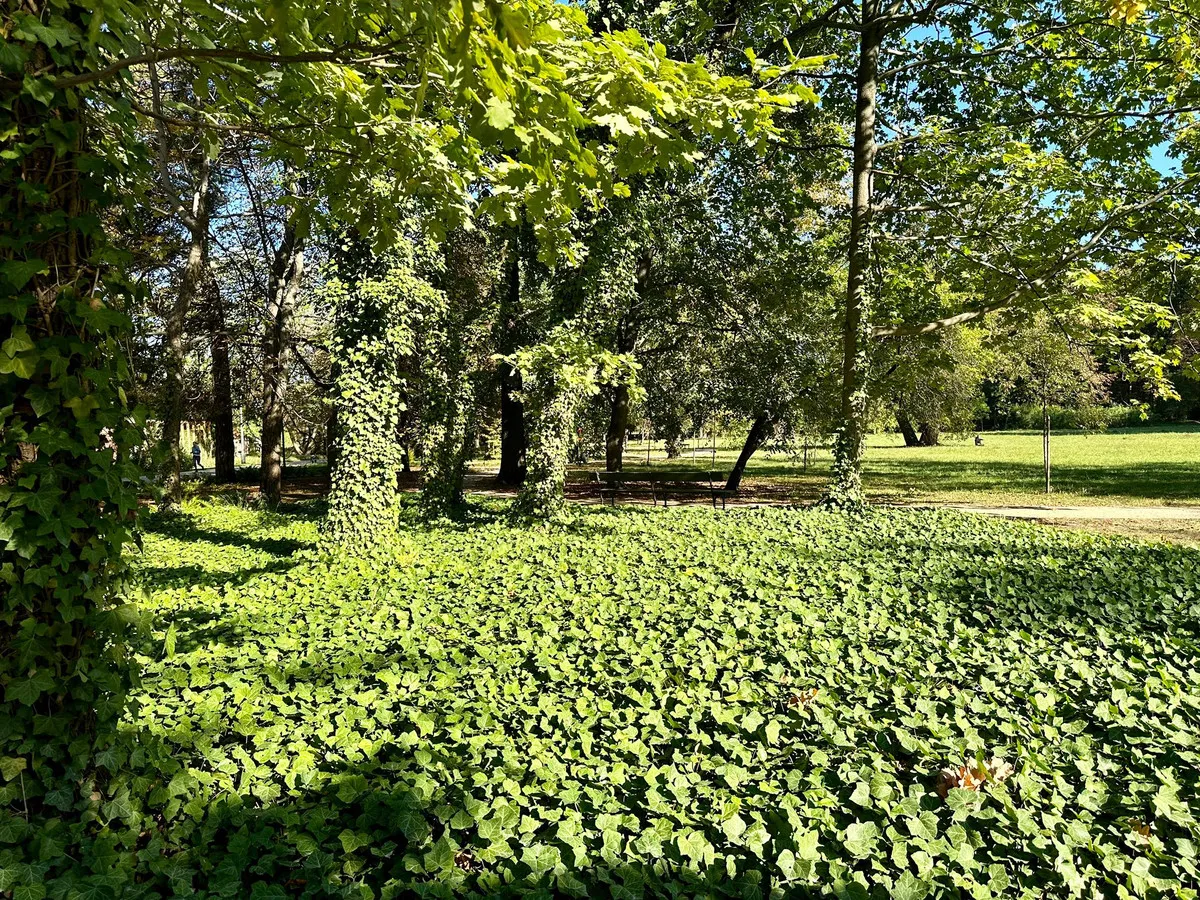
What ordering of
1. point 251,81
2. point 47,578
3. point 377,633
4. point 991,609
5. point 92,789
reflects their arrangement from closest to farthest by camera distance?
point 47,578 → point 92,789 → point 251,81 → point 377,633 → point 991,609

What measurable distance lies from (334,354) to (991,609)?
8463 millimetres

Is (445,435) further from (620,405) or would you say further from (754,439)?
(754,439)

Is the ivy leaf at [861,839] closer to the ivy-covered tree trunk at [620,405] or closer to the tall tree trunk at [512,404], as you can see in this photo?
the tall tree trunk at [512,404]

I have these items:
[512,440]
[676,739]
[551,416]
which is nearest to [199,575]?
[551,416]

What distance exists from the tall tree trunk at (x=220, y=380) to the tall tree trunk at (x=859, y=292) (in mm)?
14564

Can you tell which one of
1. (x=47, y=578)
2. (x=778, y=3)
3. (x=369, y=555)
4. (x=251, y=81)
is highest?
(x=778, y=3)

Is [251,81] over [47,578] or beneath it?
over

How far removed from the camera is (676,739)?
337 centimetres

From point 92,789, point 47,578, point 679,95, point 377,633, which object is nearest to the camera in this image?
point 47,578

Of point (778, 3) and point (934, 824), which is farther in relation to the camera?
point (778, 3)

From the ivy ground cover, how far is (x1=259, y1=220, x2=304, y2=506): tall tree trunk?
10674 millimetres

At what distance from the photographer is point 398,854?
2492 millimetres

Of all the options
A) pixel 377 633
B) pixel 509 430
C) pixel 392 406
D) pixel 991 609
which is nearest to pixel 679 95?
pixel 377 633

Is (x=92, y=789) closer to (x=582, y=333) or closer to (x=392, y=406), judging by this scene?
(x=392, y=406)
